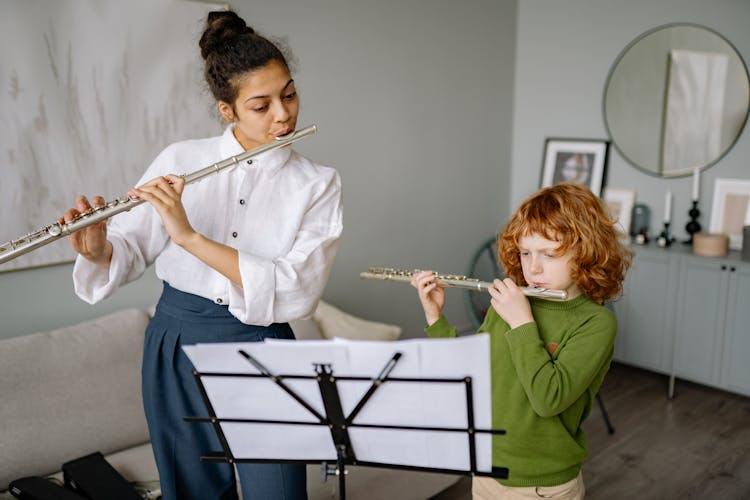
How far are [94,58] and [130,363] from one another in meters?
1.09

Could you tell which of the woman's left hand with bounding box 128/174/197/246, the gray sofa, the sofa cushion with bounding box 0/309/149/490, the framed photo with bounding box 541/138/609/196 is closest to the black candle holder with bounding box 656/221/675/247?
the framed photo with bounding box 541/138/609/196

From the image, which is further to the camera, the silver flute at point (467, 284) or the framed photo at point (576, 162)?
the framed photo at point (576, 162)

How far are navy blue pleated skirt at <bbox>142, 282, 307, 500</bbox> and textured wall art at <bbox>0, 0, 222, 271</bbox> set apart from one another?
0.93 metres

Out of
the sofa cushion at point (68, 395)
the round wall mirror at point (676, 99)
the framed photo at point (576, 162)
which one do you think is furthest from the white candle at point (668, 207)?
the sofa cushion at point (68, 395)

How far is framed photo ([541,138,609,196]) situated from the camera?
158 inches

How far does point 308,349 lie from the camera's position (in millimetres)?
1108

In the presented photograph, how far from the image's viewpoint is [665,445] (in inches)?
117

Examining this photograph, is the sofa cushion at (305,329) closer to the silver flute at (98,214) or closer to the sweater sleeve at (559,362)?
the silver flute at (98,214)

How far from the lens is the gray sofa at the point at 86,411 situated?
82.0 inches

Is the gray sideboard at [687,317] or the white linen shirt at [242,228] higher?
the white linen shirt at [242,228]

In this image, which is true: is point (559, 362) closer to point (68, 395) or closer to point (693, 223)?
point (68, 395)

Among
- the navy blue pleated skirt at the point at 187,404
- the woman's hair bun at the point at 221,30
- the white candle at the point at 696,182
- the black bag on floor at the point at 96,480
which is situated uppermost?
the woman's hair bun at the point at 221,30

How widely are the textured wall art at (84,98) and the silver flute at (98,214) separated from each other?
2.64 ft

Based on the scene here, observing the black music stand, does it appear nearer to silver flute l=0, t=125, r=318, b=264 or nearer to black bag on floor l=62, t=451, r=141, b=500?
silver flute l=0, t=125, r=318, b=264
